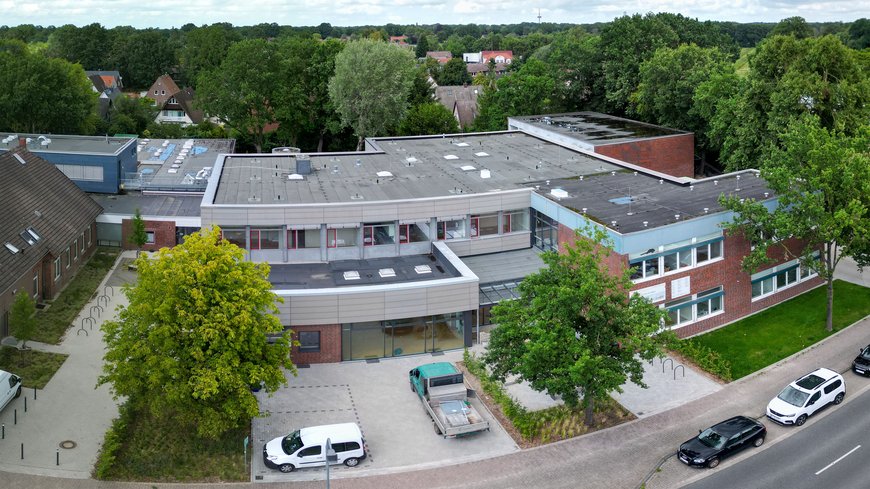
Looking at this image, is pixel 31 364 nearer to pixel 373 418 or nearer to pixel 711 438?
pixel 373 418

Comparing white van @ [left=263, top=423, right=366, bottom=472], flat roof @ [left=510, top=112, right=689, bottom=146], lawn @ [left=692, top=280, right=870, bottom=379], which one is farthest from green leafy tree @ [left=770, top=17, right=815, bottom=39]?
white van @ [left=263, top=423, right=366, bottom=472]

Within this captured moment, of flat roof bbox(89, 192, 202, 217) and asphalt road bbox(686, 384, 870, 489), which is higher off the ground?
flat roof bbox(89, 192, 202, 217)

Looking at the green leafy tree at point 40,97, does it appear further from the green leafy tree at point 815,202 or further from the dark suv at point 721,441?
the dark suv at point 721,441

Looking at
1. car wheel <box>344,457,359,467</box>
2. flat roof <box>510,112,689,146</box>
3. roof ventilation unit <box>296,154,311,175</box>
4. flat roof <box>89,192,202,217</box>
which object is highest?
flat roof <box>510,112,689,146</box>

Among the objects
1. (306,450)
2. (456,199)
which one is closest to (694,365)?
(456,199)

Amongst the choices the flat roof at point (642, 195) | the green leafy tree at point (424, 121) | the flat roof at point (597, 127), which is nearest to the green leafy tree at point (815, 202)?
the flat roof at point (642, 195)

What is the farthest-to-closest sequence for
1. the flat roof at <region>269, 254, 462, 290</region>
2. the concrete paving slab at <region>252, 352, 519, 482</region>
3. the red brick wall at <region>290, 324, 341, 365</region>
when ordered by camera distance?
the flat roof at <region>269, 254, 462, 290</region>, the red brick wall at <region>290, 324, 341, 365</region>, the concrete paving slab at <region>252, 352, 519, 482</region>

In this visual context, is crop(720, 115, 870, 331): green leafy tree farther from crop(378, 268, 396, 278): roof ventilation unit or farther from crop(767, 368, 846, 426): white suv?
crop(378, 268, 396, 278): roof ventilation unit

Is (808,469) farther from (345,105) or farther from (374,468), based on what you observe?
(345,105)

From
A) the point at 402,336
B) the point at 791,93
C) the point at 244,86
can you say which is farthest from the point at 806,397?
the point at 244,86
